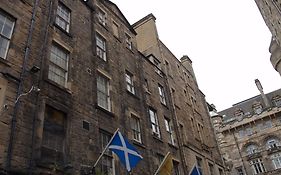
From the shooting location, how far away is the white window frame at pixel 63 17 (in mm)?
14727

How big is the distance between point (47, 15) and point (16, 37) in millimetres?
2880

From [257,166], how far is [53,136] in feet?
155

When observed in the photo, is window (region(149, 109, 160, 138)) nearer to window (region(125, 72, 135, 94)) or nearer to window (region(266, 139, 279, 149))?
window (region(125, 72, 135, 94))

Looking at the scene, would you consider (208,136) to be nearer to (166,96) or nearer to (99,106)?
(166,96)

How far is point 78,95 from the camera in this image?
43.1ft

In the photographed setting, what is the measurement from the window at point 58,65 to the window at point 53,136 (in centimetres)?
175

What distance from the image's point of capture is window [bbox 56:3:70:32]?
48.3 ft

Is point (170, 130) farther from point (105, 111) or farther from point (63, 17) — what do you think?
point (63, 17)

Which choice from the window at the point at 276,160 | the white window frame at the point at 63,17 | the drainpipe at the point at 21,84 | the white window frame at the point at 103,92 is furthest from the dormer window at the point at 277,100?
the drainpipe at the point at 21,84

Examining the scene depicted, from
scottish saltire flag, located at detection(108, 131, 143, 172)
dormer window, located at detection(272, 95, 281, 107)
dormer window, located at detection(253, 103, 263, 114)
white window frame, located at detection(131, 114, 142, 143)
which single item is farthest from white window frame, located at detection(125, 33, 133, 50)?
dormer window, located at detection(272, 95, 281, 107)

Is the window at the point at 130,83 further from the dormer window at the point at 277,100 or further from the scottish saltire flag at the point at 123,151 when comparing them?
the dormer window at the point at 277,100

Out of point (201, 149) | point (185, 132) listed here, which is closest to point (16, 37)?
point (185, 132)

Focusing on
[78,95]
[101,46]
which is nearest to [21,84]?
[78,95]

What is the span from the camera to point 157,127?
19.6 meters
